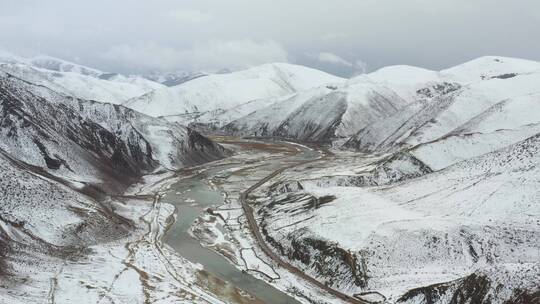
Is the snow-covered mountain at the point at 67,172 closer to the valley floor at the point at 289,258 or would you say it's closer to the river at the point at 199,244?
the valley floor at the point at 289,258

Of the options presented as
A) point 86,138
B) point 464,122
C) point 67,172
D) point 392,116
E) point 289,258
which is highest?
point 86,138

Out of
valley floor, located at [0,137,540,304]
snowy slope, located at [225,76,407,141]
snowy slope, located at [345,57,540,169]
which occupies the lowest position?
snowy slope, located at [225,76,407,141]

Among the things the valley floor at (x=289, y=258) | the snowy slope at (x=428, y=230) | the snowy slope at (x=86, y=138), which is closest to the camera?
the valley floor at (x=289, y=258)

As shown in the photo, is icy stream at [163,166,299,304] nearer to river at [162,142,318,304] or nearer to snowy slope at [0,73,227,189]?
river at [162,142,318,304]

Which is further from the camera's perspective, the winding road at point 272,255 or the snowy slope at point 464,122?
the snowy slope at point 464,122

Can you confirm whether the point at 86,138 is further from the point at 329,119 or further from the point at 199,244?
the point at 329,119

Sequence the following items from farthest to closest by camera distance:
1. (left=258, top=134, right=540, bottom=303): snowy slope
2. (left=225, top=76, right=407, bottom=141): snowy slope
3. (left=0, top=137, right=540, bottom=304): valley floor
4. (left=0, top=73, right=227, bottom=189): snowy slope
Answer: (left=225, top=76, right=407, bottom=141): snowy slope, (left=0, top=73, right=227, bottom=189): snowy slope, (left=258, top=134, right=540, bottom=303): snowy slope, (left=0, top=137, right=540, bottom=304): valley floor

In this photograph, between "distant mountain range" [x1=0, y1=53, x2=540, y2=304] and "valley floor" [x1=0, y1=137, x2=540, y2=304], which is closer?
"valley floor" [x1=0, y1=137, x2=540, y2=304]

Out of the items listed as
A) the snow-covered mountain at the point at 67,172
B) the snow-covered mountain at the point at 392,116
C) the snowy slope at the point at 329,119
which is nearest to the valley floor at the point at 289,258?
the snow-covered mountain at the point at 67,172

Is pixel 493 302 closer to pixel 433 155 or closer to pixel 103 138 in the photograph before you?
pixel 433 155

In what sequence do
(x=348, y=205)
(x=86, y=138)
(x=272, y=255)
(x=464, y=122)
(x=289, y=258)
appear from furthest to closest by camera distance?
(x=464, y=122)
(x=86, y=138)
(x=348, y=205)
(x=272, y=255)
(x=289, y=258)

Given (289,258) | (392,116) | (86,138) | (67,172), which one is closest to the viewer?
(289,258)

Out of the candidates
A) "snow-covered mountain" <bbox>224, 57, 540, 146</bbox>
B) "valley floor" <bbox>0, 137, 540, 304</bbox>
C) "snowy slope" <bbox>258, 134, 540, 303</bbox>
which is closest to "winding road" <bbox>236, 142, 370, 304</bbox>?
"valley floor" <bbox>0, 137, 540, 304</bbox>

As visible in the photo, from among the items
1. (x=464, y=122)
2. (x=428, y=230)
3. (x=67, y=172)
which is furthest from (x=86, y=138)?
(x=464, y=122)
